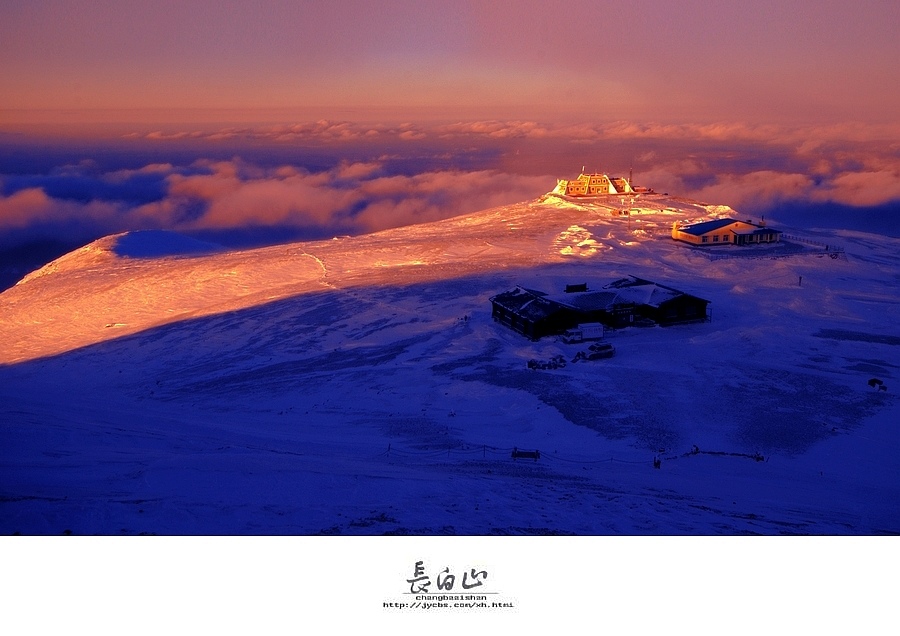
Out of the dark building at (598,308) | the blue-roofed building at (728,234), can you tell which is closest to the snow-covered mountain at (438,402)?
the dark building at (598,308)

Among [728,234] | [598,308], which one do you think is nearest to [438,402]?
[598,308]

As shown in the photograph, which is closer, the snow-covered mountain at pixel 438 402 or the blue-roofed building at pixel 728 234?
the snow-covered mountain at pixel 438 402

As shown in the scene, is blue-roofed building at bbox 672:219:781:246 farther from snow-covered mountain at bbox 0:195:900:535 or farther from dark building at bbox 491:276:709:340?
dark building at bbox 491:276:709:340

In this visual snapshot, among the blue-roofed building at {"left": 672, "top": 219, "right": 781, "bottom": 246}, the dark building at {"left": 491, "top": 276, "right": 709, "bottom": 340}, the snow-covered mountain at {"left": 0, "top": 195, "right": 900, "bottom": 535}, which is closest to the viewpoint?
the snow-covered mountain at {"left": 0, "top": 195, "right": 900, "bottom": 535}

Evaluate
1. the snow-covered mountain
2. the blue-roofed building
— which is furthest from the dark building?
the blue-roofed building

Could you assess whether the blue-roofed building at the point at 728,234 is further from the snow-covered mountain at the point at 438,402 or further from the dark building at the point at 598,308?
the dark building at the point at 598,308

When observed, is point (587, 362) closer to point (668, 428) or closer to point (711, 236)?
point (668, 428)
